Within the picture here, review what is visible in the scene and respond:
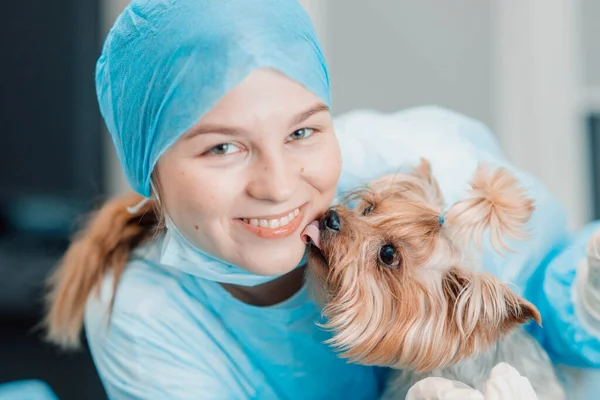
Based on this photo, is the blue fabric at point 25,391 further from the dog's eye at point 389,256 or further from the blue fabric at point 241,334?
the dog's eye at point 389,256

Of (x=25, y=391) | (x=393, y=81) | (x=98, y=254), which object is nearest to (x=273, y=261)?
(x=98, y=254)

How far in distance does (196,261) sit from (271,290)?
0.18 metres

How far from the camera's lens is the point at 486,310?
0.95 meters

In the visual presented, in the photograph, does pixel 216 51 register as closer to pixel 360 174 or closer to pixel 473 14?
pixel 360 174

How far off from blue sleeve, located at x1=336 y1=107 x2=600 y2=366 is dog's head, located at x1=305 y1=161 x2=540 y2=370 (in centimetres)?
10

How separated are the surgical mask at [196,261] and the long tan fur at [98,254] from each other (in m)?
0.13

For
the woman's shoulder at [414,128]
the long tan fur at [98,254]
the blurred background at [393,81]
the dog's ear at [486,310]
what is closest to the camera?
the dog's ear at [486,310]

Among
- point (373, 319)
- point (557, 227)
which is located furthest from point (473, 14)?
point (373, 319)

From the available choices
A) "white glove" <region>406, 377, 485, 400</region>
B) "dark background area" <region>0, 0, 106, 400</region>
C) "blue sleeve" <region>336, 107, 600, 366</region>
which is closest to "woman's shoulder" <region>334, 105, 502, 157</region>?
"blue sleeve" <region>336, 107, 600, 366</region>

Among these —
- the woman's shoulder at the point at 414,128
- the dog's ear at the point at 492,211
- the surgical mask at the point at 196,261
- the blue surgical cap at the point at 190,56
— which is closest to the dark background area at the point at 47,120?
the woman's shoulder at the point at 414,128

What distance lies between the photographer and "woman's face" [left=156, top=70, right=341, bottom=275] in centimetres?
86

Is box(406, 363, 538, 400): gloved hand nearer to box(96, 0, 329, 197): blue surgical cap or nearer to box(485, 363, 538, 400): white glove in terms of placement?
box(485, 363, 538, 400): white glove

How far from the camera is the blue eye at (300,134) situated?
920mm

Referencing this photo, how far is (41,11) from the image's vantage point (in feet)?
8.32
